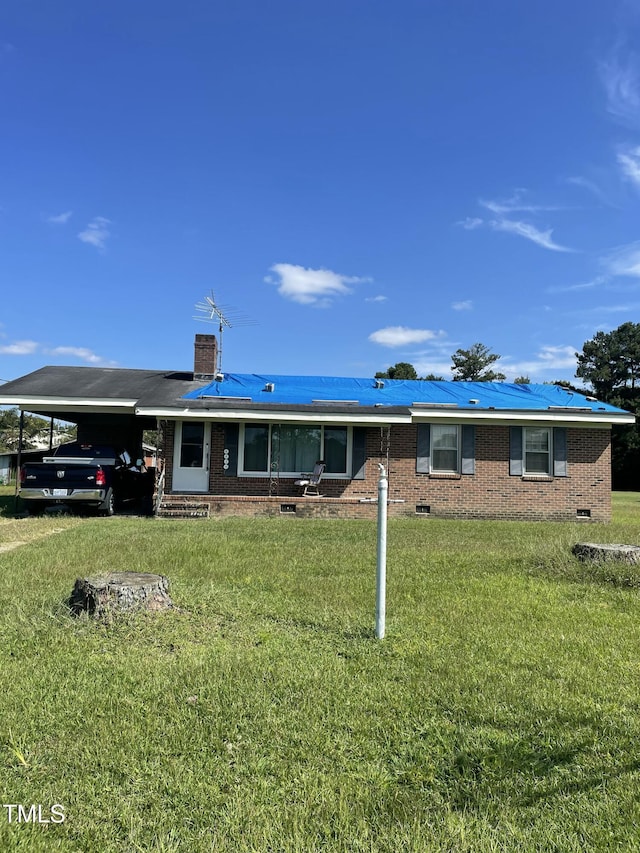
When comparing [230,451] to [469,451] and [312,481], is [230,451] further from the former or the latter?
[469,451]

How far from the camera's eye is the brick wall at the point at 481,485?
46.4 ft

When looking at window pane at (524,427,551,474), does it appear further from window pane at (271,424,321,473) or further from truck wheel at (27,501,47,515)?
truck wheel at (27,501,47,515)

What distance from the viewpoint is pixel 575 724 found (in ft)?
10.2

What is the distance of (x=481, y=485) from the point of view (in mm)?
14422

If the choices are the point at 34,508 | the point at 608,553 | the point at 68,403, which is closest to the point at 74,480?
the point at 34,508

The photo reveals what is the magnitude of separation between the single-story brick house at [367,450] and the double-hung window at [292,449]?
25mm

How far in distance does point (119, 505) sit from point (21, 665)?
1094 cm

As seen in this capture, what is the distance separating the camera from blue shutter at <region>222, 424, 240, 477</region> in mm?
14016

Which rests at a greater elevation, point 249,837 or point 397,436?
point 397,436

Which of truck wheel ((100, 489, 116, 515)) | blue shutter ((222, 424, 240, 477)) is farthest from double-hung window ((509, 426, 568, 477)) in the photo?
truck wheel ((100, 489, 116, 515))

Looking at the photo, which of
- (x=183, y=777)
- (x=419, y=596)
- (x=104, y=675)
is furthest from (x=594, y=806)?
(x=419, y=596)

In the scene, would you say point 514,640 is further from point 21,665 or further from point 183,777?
point 21,665

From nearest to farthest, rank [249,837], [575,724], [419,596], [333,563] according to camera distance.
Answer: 1. [249,837]
2. [575,724]
3. [419,596]
4. [333,563]

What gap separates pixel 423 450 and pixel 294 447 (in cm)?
324
